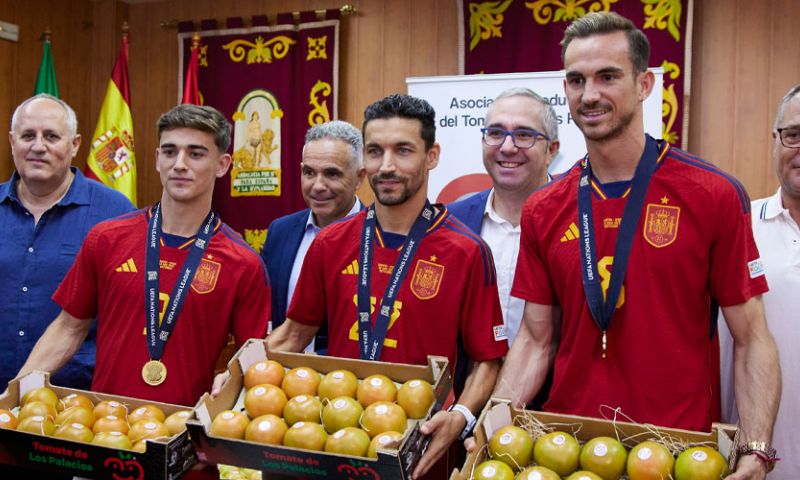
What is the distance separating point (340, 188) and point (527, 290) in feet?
4.11

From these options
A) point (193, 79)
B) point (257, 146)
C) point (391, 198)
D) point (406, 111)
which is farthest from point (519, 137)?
point (193, 79)

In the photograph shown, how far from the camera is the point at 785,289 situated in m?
2.34

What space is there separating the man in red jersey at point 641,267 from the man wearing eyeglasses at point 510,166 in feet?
2.08

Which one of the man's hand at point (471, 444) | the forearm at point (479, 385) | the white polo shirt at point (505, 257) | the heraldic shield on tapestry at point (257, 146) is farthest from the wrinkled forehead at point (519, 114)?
the heraldic shield on tapestry at point (257, 146)

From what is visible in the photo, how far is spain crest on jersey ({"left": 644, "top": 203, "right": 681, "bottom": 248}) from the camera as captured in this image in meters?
1.98

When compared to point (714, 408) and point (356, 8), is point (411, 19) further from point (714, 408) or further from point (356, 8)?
point (714, 408)

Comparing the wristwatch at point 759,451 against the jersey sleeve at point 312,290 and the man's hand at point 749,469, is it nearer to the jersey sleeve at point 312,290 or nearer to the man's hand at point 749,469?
the man's hand at point 749,469

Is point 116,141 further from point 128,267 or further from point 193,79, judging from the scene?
point 128,267

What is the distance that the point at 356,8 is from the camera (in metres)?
6.11

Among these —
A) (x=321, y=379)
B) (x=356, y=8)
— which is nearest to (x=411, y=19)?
(x=356, y=8)

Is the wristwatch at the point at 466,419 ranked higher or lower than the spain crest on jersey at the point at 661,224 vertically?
lower

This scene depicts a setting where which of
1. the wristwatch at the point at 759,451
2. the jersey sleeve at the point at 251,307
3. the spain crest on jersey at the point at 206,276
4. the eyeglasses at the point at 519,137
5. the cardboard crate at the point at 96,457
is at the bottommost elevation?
the cardboard crate at the point at 96,457

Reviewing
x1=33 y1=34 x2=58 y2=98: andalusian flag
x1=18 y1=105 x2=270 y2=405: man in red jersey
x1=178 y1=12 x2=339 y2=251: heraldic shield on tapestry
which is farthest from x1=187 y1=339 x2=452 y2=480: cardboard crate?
x1=33 y1=34 x2=58 y2=98: andalusian flag

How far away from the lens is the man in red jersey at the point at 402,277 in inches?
89.7
